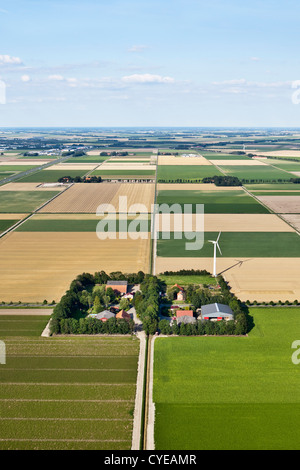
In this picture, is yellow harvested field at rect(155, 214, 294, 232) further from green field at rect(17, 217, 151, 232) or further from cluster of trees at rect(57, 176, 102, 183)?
cluster of trees at rect(57, 176, 102, 183)

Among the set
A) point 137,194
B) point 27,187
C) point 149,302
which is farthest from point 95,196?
point 149,302

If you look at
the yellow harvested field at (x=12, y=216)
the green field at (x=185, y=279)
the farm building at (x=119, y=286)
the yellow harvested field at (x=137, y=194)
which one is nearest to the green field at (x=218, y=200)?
the yellow harvested field at (x=137, y=194)

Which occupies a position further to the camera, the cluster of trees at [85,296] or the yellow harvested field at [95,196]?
the yellow harvested field at [95,196]

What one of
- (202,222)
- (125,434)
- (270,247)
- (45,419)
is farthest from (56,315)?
(202,222)

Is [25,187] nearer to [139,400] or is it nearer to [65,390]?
[65,390]

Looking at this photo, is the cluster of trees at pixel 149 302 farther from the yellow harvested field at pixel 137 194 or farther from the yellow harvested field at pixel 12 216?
the yellow harvested field at pixel 12 216
